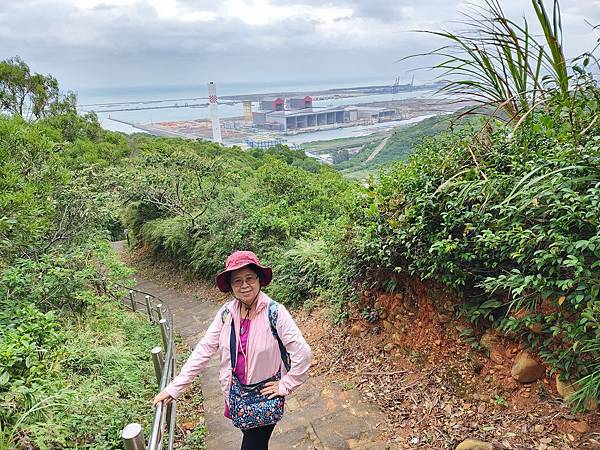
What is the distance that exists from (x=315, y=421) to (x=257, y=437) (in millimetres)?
1157

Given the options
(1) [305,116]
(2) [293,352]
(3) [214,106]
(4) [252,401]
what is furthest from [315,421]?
(3) [214,106]

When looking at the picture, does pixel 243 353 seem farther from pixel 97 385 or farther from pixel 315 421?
pixel 97 385

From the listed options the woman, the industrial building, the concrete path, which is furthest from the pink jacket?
the industrial building

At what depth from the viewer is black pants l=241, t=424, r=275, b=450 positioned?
2154 millimetres

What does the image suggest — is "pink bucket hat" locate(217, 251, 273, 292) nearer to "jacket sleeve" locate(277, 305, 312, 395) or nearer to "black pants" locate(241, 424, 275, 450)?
"jacket sleeve" locate(277, 305, 312, 395)

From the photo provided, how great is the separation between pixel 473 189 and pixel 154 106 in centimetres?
9624

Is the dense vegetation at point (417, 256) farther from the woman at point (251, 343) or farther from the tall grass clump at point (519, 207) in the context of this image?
the woman at point (251, 343)

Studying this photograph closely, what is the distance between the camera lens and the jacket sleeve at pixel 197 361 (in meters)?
2.05

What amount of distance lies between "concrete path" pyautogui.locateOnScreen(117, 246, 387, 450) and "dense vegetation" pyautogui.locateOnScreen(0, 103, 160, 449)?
0.62 metres

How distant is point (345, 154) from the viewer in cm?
2081

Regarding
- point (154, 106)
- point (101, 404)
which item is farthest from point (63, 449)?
point (154, 106)

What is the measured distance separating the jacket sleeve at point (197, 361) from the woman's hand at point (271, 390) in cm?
33

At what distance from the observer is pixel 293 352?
2.01 meters

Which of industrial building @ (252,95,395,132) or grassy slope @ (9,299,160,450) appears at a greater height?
industrial building @ (252,95,395,132)
